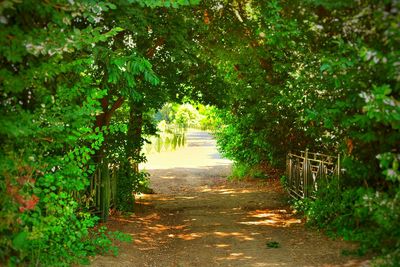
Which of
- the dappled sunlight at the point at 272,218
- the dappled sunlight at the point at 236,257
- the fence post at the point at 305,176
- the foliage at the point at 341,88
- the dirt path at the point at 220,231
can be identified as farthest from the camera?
the fence post at the point at 305,176

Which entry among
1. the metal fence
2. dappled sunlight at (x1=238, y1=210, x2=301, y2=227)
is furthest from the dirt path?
the metal fence

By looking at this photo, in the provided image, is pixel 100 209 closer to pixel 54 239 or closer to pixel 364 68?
pixel 54 239

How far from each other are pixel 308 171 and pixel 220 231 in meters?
2.99

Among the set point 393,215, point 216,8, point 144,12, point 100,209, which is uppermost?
point 216,8

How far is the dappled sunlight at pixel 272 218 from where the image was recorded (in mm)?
11164

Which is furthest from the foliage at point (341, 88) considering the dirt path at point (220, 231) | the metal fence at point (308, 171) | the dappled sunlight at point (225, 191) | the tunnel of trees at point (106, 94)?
the dappled sunlight at point (225, 191)

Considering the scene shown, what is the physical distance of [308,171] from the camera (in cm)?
1220

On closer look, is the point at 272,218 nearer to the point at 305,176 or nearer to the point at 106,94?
the point at 305,176

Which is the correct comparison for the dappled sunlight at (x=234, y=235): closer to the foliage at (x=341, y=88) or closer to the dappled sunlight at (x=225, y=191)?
the foliage at (x=341, y=88)

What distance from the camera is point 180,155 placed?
3086 centimetres

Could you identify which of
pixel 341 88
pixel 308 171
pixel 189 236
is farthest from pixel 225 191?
pixel 341 88

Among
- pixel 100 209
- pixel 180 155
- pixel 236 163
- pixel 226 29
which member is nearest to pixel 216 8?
pixel 226 29

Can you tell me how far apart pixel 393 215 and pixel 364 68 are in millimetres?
1688

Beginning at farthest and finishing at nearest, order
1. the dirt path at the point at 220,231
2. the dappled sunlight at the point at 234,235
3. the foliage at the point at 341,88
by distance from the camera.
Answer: the dappled sunlight at the point at 234,235
the dirt path at the point at 220,231
the foliage at the point at 341,88
